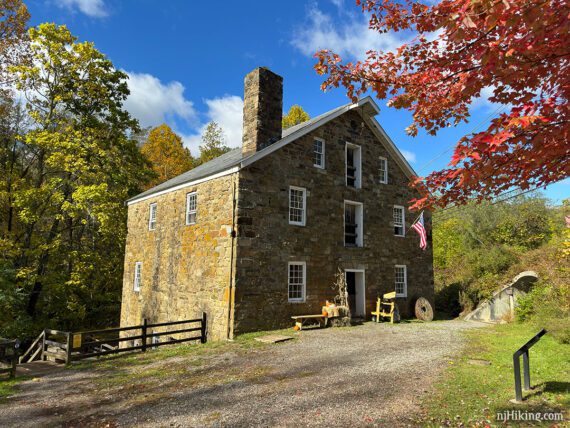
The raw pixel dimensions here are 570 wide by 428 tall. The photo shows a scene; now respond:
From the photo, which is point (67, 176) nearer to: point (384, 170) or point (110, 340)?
point (110, 340)

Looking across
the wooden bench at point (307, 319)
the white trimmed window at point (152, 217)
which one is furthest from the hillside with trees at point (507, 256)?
the white trimmed window at point (152, 217)

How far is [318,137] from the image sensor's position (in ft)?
51.0

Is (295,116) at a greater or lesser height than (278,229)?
greater

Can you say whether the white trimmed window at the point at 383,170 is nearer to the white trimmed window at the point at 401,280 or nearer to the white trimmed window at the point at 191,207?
the white trimmed window at the point at 401,280

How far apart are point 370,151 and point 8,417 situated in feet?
51.6

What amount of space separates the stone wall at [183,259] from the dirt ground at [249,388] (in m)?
2.78

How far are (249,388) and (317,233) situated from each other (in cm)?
851

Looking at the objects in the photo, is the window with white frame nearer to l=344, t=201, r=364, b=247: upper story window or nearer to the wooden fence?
l=344, t=201, r=364, b=247: upper story window

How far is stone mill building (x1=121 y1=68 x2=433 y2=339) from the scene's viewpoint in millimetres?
12914

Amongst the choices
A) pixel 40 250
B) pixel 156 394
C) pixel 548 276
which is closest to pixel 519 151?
pixel 156 394

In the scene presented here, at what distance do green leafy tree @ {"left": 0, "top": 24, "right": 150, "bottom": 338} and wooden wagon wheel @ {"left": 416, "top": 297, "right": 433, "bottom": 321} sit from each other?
14.9 metres

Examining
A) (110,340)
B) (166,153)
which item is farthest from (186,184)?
(166,153)

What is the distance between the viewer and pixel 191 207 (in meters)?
15.5

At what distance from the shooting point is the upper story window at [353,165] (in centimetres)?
1694
